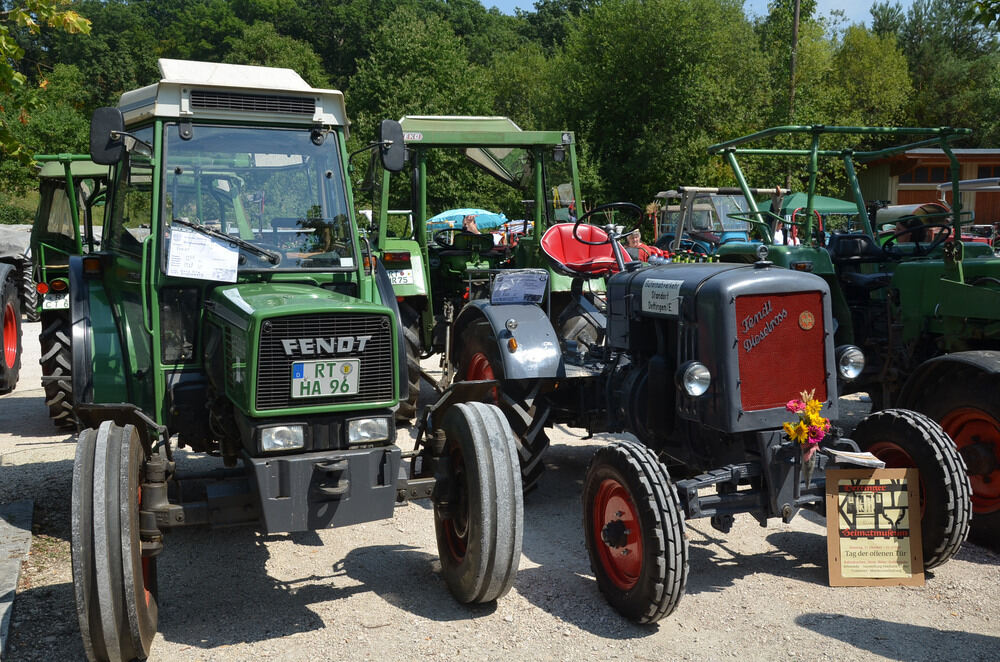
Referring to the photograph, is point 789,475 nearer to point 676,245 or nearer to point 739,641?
point 739,641

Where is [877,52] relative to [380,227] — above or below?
above

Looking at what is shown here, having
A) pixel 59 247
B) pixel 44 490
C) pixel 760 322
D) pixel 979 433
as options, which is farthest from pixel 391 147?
pixel 59 247

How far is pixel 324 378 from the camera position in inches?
144

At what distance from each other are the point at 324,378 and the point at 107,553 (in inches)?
40.6

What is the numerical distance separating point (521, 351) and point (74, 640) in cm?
275

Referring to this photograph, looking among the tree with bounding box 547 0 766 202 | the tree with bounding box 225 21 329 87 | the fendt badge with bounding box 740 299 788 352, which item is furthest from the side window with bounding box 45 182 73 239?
the tree with bounding box 225 21 329 87

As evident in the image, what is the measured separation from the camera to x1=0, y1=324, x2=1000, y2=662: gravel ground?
361 centimetres

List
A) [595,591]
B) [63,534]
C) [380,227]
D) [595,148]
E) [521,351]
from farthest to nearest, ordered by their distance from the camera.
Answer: [595,148] < [380,227] < [521,351] < [63,534] < [595,591]

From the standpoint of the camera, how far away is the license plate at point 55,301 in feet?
24.0

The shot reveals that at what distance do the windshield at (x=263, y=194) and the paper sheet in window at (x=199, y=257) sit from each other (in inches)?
0.8

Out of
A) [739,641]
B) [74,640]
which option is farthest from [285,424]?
[739,641]

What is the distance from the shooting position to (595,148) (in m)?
29.3

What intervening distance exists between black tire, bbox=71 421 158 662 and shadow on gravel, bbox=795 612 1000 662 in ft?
8.93

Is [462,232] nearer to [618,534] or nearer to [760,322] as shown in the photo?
[760,322]
